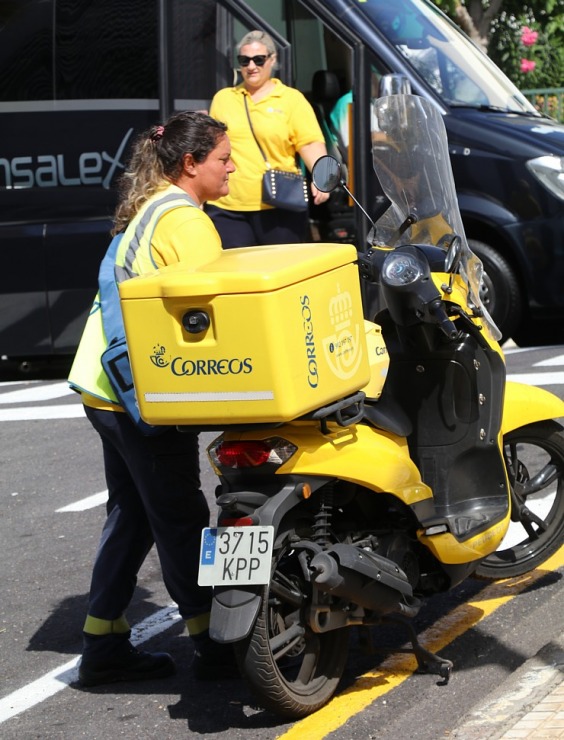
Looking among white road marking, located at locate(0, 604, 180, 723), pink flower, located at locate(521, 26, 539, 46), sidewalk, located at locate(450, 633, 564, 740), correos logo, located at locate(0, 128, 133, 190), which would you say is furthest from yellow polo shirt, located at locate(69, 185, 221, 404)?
pink flower, located at locate(521, 26, 539, 46)

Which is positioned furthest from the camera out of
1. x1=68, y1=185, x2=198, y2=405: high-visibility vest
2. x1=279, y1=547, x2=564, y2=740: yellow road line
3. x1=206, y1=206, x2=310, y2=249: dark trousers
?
x1=206, y1=206, x2=310, y2=249: dark trousers

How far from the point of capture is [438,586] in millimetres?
4836

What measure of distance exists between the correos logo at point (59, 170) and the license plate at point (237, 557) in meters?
6.34

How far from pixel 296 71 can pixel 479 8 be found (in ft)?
33.6

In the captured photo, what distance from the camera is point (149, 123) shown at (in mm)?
10172

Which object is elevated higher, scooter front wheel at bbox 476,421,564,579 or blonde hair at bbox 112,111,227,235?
blonde hair at bbox 112,111,227,235

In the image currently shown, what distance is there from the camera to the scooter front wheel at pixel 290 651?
13.6 feet

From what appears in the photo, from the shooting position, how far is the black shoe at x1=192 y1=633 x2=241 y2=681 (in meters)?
4.76

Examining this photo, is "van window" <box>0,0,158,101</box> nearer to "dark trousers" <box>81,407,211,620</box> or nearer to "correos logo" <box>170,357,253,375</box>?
"dark trousers" <box>81,407,211,620</box>

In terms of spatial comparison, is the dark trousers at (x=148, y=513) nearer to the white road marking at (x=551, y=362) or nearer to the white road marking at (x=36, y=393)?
the white road marking at (x=36, y=393)

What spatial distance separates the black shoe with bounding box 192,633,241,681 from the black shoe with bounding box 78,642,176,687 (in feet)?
0.50

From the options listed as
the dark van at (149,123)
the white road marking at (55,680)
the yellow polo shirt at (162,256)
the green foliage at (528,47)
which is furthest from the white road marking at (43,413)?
the green foliage at (528,47)

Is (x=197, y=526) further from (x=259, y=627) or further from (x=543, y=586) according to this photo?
(x=543, y=586)

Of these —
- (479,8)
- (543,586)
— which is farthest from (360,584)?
(479,8)
